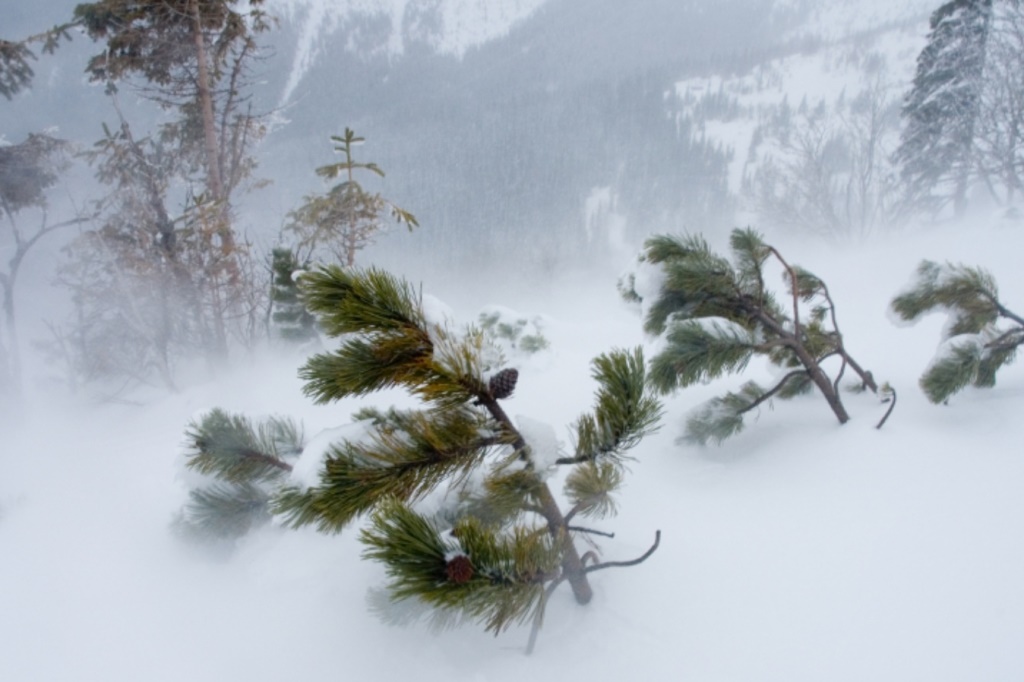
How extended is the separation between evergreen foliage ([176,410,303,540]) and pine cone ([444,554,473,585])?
130 centimetres

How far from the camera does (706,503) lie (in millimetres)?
2279

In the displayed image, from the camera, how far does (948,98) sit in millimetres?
15164

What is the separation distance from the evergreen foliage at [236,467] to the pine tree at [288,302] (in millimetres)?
4249

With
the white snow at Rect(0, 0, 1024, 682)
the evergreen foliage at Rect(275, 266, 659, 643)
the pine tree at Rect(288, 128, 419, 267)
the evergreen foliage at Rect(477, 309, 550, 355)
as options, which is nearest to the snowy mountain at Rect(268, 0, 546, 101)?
the pine tree at Rect(288, 128, 419, 267)

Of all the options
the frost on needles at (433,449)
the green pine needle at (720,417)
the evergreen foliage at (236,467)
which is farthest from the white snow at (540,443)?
the green pine needle at (720,417)

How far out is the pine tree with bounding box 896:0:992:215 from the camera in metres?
13.9

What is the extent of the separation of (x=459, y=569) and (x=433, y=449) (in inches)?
12.6

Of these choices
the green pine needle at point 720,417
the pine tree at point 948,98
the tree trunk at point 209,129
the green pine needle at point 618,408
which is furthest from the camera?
the pine tree at point 948,98

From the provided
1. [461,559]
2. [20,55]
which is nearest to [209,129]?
[20,55]

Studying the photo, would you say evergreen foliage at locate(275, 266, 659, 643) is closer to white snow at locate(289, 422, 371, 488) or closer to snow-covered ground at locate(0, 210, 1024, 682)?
white snow at locate(289, 422, 371, 488)

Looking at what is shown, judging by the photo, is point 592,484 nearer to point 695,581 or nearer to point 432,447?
point 432,447

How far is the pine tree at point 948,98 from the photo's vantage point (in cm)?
1393

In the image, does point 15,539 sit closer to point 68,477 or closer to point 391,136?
point 68,477

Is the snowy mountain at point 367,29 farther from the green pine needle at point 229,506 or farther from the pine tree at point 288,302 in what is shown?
the green pine needle at point 229,506
